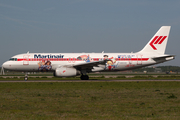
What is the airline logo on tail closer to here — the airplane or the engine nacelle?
the airplane

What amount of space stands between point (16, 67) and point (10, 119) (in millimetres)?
26202

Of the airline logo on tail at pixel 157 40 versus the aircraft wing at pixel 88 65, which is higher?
the airline logo on tail at pixel 157 40

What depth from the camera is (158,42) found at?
116 feet

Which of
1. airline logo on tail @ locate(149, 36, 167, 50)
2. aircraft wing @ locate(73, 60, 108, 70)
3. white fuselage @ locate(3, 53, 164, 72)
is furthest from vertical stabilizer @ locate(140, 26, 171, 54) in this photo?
aircraft wing @ locate(73, 60, 108, 70)

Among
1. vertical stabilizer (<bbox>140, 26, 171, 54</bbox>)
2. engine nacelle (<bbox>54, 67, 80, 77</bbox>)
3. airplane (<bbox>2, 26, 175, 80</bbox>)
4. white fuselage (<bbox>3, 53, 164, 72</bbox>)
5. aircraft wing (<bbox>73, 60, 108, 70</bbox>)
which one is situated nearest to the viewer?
engine nacelle (<bbox>54, 67, 80, 77</bbox>)

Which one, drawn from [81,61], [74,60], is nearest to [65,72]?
[74,60]

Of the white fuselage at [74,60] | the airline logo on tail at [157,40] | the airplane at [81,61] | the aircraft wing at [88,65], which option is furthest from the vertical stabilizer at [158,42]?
the aircraft wing at [88,65]

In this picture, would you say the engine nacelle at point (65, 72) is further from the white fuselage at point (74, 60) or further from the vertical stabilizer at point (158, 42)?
the vertical stabilizer at point (158, 42)

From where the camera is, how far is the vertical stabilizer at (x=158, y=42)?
35.2 m

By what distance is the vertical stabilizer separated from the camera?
35250 mm

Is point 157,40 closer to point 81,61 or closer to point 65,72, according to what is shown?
point 81,61

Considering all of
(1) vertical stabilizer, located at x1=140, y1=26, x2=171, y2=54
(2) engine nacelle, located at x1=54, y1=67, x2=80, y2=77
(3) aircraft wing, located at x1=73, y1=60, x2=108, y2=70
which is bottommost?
(2) engine nacelle, located at x1=54, y1=67, x2=80, y2=77

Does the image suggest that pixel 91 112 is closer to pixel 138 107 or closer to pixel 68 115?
pixel 68 115

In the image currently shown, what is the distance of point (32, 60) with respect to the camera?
32.9 metres
